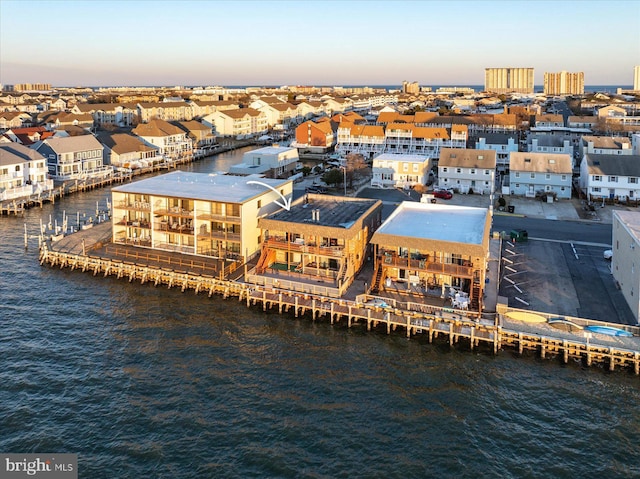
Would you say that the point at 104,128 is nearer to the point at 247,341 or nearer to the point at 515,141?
the point at 515,141

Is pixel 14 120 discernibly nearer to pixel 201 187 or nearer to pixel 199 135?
pixel 199 135

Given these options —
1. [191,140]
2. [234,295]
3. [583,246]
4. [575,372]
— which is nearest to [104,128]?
[191,140]

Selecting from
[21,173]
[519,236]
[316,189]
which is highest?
[21,173]

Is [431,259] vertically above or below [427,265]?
above

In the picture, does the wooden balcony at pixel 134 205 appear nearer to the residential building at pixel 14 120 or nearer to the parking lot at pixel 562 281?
the parking lot at pixel 562 281

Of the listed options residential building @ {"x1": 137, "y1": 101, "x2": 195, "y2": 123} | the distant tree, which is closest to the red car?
the distant tree

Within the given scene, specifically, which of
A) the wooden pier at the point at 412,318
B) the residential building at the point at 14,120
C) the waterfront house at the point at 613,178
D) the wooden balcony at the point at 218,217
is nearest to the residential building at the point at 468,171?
the waterfront house at the point at 613,178

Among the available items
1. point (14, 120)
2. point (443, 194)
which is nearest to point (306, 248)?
point (443, 194)
